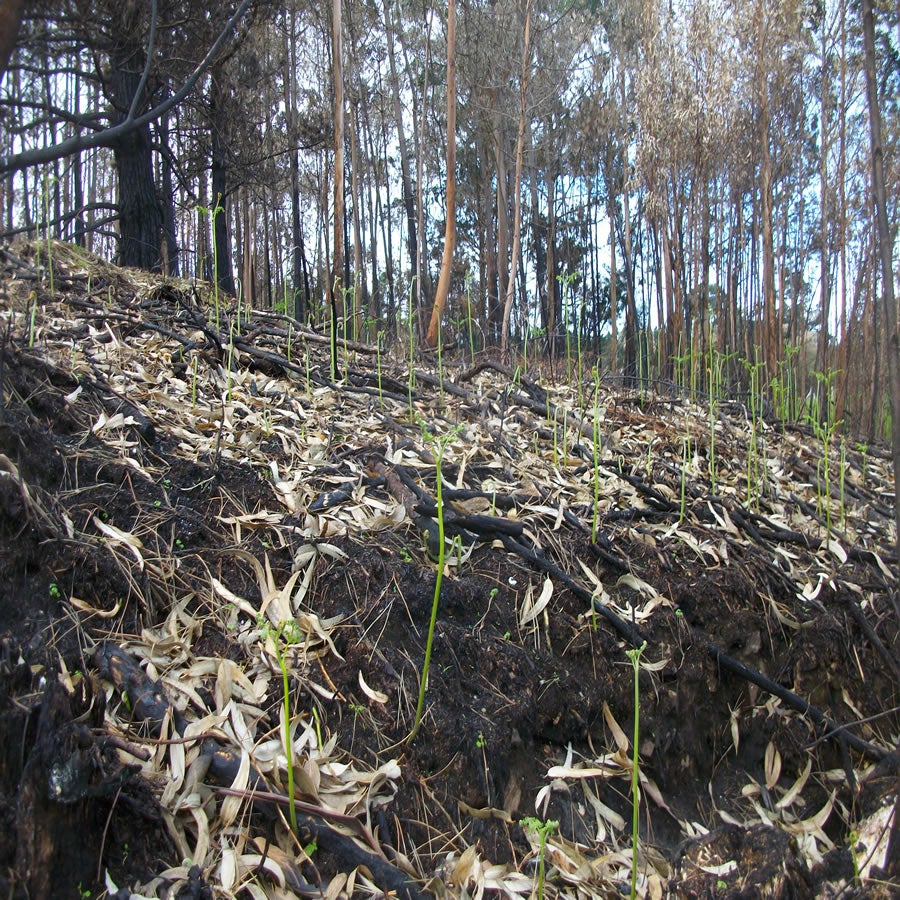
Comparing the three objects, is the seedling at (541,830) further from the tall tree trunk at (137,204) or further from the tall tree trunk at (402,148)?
the tall tree trunk at (402,148)

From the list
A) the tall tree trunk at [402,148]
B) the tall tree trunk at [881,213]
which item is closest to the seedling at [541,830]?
the tall tree trunk at [881,213]

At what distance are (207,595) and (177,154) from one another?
8264 millimetres

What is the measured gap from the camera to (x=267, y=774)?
1.37 m

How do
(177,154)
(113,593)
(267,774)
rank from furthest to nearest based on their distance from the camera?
1. (177,154)
2. (113,593)
3. (267,774)

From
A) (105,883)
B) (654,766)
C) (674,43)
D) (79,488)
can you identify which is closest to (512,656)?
(654,766)

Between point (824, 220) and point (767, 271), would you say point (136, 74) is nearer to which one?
point (767, 271)

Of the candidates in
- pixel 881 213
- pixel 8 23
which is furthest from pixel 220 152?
pixel 881 213

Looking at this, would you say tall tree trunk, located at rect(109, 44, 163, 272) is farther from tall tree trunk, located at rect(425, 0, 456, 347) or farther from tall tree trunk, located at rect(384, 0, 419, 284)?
tall tree trunk, located at rect(384, 0, 419, 284)

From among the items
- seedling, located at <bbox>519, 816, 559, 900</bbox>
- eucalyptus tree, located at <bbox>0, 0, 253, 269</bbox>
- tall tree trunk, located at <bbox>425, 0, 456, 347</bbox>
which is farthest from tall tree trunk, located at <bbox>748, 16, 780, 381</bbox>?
seedling, located at <bbox>519, 816, 559, 900</bbox>

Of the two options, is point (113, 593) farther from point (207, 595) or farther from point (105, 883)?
point (105, 883)

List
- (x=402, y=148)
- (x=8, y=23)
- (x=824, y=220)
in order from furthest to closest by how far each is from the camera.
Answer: (x=402, y=148), (x=824, y=220), (x=8, y=23)

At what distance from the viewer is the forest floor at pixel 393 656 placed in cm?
127

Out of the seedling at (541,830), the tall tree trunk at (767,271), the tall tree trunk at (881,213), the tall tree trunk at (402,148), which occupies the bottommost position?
the seedling at (541,830)

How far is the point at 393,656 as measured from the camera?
167 cm
